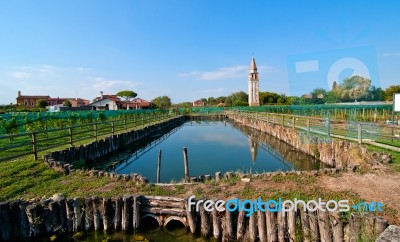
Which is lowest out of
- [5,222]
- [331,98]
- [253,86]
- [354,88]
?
[5,222]

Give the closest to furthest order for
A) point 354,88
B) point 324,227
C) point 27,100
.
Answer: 1. point 324,227
2. point 354,88
3. point 27,100

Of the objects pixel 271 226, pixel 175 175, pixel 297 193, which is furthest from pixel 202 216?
pixel 175 175

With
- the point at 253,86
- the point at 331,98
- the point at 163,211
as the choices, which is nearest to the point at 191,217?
the point at 163,211

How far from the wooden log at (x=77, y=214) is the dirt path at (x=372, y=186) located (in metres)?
5.68

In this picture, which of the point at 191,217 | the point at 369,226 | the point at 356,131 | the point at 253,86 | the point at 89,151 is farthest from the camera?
the point at 253,86

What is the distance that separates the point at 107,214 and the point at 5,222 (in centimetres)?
203

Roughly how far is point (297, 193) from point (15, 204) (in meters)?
6.13

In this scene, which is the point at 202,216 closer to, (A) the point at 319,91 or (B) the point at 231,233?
(B) the point at 231,233

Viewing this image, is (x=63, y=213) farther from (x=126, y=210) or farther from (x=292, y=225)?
(x=292, y=225)

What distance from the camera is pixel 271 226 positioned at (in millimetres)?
5152

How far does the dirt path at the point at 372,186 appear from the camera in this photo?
5519mm

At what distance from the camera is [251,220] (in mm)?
5277

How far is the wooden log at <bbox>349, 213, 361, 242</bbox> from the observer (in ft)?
14.5

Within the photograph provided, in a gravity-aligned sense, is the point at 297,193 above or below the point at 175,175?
above
